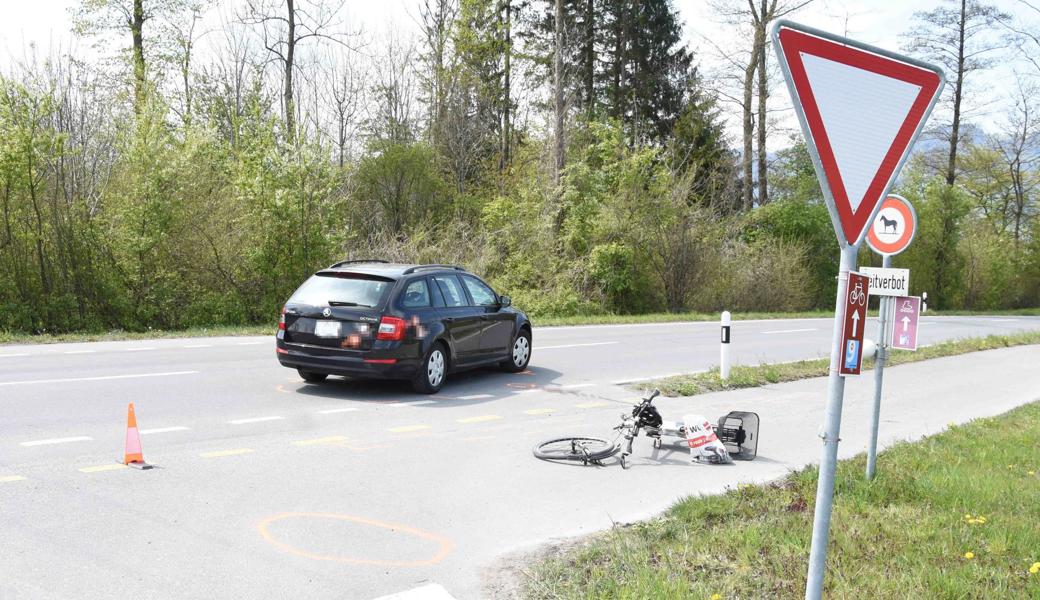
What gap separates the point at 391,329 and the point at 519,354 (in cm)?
321

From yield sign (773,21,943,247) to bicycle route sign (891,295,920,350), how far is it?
3689 mm

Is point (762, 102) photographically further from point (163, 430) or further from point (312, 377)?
point (163, 430)

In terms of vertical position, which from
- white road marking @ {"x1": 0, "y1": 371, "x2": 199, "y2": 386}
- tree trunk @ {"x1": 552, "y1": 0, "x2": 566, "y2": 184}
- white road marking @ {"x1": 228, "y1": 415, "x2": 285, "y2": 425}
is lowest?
white road marking @ {"x1": 228, "y1": 415, "x2": 285, "y2": 425}

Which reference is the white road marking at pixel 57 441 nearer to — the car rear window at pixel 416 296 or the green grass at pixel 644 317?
the car rear window at pixel 416 296

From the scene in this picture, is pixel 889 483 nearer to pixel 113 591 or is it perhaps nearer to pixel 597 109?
pixel 113 591

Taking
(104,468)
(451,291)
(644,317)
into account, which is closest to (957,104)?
(644,317)

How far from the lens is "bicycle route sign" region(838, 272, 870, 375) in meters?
3.29

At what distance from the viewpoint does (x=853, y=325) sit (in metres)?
3.33

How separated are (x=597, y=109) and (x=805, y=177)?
1104cm

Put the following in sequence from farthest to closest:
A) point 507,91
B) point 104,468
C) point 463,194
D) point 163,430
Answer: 1. point 507,91
2. point 463,194
3. point 163,430
4. point 104,468

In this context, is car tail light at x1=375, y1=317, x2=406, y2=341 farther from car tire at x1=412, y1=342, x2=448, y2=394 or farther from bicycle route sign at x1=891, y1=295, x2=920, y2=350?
bicycle route sign at x1=891, y1=295, x2=920, y2=350

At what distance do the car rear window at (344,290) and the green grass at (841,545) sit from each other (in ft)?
18.3

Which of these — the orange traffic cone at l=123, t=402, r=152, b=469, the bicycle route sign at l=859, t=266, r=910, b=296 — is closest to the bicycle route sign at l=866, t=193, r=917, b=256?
the bicycle route sign at l=859, t=266, r=910, b=296

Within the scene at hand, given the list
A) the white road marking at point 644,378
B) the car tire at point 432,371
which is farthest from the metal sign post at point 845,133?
the white road marking at point 644,378
